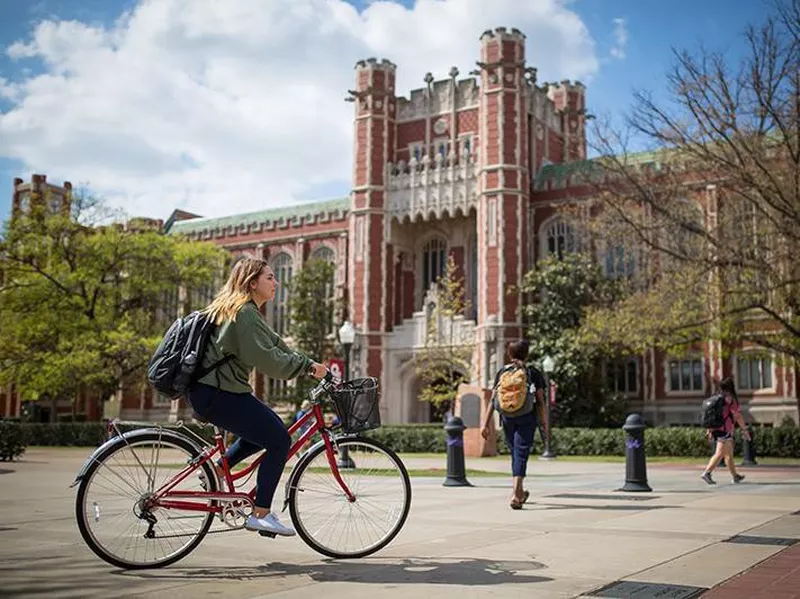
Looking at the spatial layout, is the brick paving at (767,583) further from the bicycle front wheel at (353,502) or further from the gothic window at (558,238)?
the gothic window at (558,238)

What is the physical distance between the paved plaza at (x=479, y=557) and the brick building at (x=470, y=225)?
24.3 m

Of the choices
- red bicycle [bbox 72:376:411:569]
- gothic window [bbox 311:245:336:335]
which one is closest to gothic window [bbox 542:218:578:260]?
gothic window [bbox 311:245:336:335]

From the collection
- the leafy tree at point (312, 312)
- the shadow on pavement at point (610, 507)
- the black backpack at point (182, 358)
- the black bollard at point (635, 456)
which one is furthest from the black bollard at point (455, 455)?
the leafy tree at point (312, 312)

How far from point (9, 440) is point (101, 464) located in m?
15.7

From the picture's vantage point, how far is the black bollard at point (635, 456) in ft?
34.9

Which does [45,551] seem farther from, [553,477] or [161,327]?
[161,327]

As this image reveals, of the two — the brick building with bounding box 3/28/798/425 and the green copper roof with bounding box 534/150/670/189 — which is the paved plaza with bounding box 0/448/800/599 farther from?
the green copper roof with bounding box 534/150/670/189

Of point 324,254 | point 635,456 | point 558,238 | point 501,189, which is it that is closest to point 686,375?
point 558,238

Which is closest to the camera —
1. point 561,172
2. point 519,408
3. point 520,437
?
point 519,408

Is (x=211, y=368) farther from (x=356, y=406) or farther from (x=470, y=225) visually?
(x=470, y=225)

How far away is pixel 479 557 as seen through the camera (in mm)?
5145

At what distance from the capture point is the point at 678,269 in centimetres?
2117

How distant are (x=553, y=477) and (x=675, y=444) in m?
10.0

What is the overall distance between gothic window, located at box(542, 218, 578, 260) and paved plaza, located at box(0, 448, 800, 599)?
26.4m
